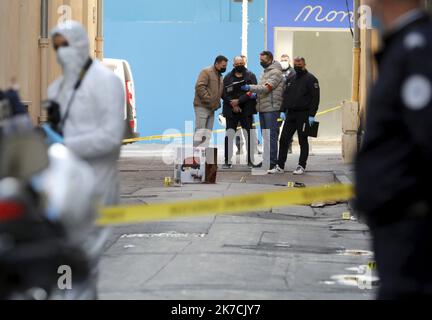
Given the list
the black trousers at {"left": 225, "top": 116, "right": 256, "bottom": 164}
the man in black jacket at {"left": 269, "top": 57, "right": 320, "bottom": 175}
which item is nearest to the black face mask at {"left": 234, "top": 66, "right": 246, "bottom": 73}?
the black trousers at {"left": 225, "top": 116, "right": 256, "bottom": 164}

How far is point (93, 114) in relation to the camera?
26.0ft

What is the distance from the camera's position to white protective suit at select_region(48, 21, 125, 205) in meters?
7.85

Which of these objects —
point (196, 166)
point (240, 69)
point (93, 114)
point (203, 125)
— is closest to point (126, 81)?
point (240, 69)

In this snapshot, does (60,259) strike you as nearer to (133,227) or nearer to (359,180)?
(359,180)

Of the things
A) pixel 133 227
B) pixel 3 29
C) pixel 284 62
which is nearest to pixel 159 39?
pixel 284 62

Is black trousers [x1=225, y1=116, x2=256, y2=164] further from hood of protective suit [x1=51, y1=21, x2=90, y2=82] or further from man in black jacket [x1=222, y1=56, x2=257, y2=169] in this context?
hood of protective suit [x1=51, y1=21, x2=90, y2=82]

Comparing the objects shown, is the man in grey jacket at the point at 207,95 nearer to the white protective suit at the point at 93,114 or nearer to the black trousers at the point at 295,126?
the black trousers at the point at 295,126

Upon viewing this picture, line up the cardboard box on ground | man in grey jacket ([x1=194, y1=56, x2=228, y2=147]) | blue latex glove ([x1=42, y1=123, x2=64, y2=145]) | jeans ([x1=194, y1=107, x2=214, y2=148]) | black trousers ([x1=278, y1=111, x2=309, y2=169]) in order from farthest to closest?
man in grey jacket ([x1=194, y1=56, x2=228, y2=147])
jeans ([x1=194, y1=107, x2=214, y2=148])
black trousers ([x1=278, y1=111, x2=309, y2=169])
the cardboard box on ground
blue latex glove ([x1=42, y1=123, x2=64, y2=145])

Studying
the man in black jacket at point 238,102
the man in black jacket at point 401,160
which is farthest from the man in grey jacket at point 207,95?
the man in black jacket at point 401,160

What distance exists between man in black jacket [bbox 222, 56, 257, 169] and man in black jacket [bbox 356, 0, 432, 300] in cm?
1845
